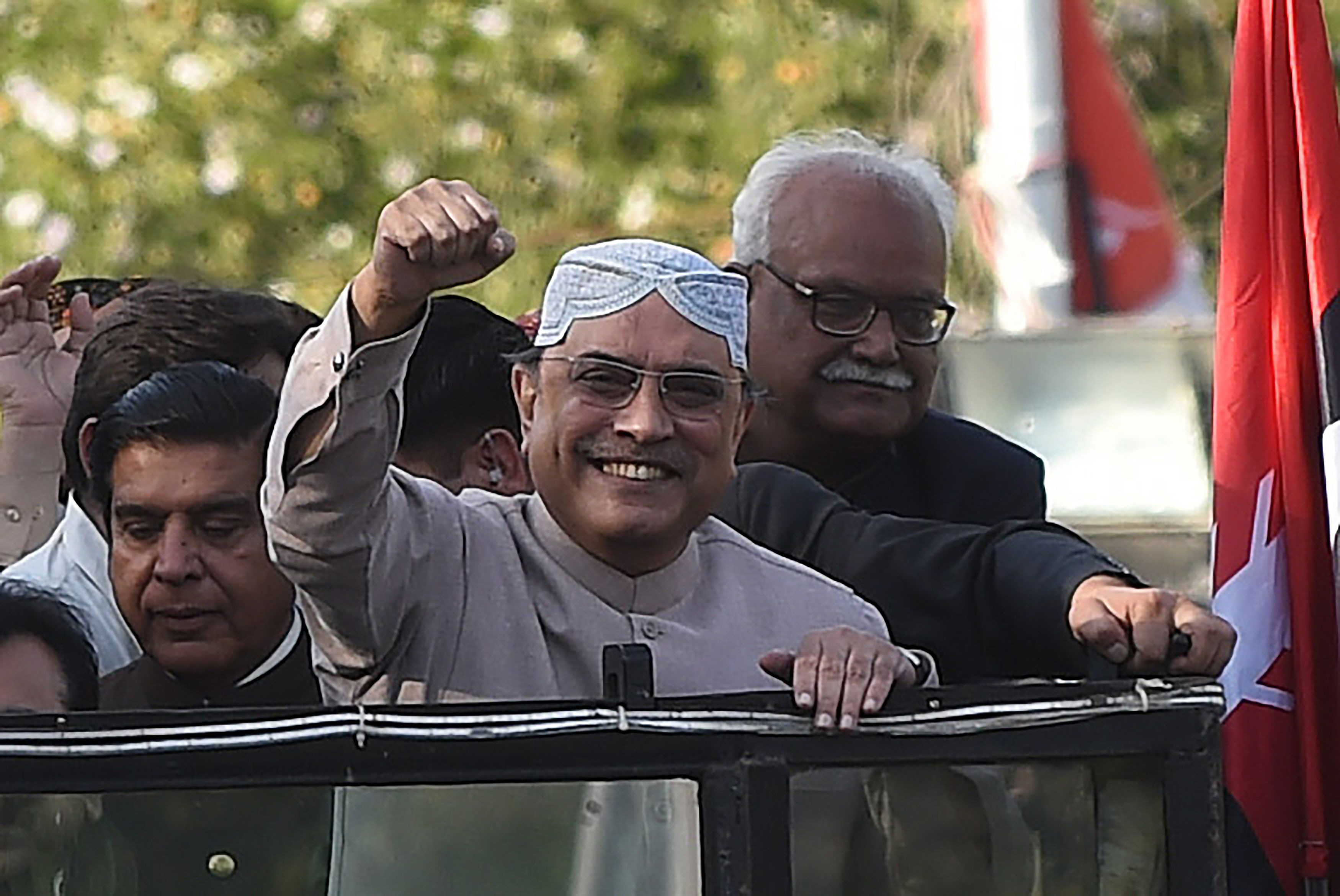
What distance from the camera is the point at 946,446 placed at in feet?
12.5

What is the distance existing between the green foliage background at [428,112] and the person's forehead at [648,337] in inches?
320

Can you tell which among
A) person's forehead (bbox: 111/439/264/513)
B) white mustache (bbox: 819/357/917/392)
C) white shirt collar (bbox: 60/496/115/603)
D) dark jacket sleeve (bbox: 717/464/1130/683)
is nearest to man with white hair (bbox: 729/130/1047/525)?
white mustache (bbox: 819/357/917/392)

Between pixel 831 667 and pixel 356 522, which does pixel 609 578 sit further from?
pixel 831 667

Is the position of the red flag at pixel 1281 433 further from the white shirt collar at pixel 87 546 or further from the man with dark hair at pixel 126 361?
the white shirt collar at pixel 87 546

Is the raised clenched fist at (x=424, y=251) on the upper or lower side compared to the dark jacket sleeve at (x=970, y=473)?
upper


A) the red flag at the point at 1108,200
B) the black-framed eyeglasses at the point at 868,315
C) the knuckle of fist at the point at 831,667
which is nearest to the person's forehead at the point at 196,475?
the black-framed eyeglasses at the point at 868,315

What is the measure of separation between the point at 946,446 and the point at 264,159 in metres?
8.05

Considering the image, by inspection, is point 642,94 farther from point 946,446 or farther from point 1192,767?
point 1192,767

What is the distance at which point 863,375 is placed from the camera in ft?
12.2

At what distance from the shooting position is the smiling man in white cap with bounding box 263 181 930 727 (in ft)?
9.16

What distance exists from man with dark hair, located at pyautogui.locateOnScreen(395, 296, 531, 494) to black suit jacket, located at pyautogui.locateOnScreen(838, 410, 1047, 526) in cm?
44

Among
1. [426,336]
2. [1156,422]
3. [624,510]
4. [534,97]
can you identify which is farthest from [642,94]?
[624,510]

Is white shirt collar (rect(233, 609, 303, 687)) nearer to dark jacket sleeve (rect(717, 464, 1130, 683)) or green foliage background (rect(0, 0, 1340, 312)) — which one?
dark jacket sleeve (rect(717, 464, 1130, 683))

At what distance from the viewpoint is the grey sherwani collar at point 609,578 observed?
306 centimetres
